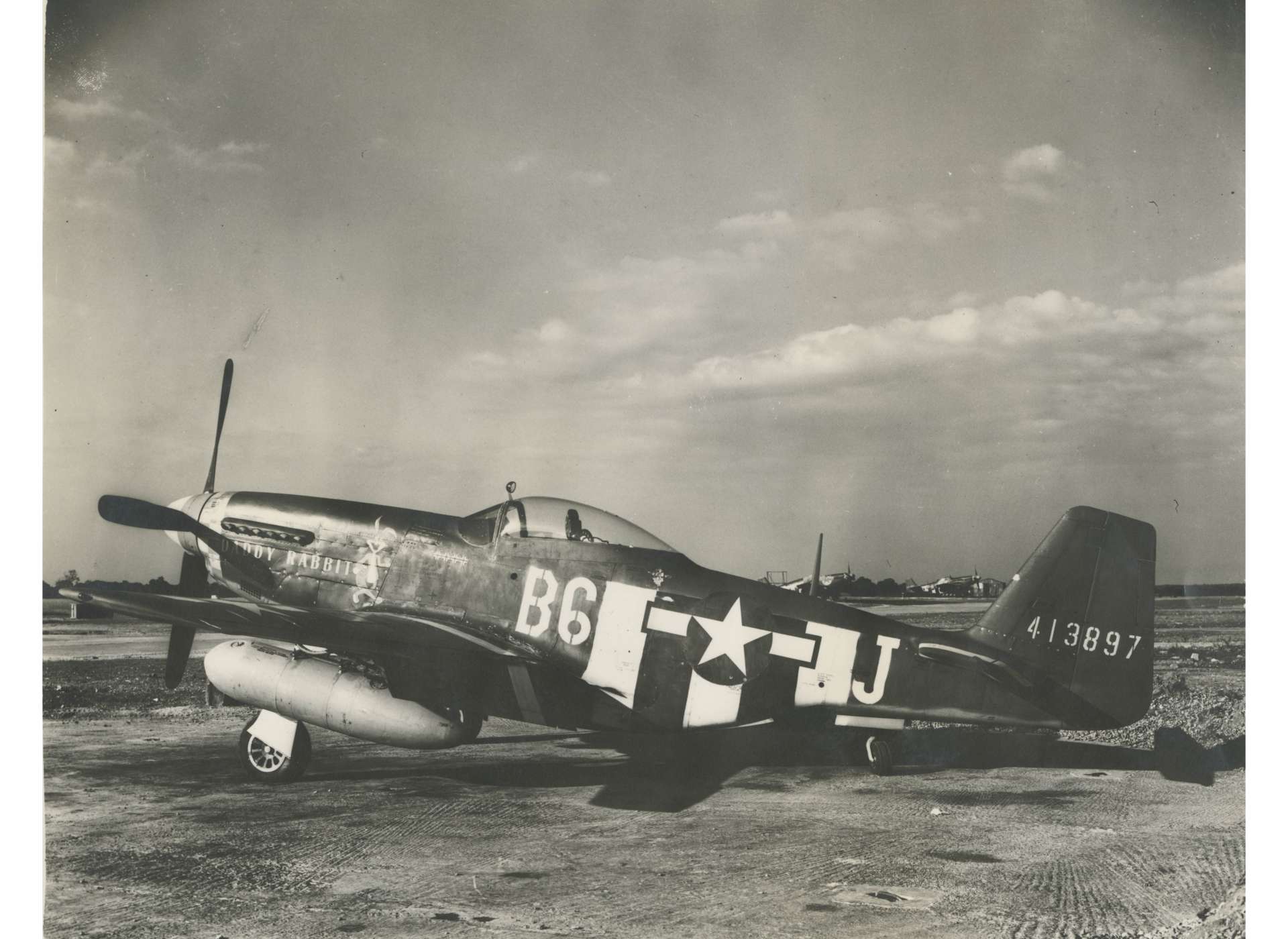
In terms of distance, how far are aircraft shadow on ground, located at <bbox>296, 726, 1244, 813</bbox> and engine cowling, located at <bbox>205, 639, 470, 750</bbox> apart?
1.83 ft

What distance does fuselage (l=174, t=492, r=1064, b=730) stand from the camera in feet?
17.5

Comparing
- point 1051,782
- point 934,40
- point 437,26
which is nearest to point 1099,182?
point 934,40

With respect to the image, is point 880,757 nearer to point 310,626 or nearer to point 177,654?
point 310,626

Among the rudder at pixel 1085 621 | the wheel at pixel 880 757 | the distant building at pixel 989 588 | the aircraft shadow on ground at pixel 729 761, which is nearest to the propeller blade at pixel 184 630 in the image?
the aircraft shadow on ground at pixel 729 761

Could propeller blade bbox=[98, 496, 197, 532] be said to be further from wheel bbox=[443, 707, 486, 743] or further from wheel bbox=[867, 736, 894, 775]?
wheel bbox=[867, 736, 894, 775]

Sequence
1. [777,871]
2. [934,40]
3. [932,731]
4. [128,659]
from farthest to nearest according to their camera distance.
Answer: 1. [128,659]
2. [932,731]
3. [934,40]
4. [777,871]

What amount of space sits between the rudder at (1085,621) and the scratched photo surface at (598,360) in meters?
0.02

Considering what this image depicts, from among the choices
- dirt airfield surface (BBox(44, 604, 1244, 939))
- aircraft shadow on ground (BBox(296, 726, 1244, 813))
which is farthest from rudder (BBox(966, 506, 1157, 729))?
aircraft shadow on ground (BBox(296, 726, 1244, 813))

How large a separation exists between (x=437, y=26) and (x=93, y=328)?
2.85 metres

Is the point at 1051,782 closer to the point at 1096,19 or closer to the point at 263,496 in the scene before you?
the point at 1096,19

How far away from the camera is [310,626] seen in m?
4.97

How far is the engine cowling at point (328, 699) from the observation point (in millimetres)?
5199

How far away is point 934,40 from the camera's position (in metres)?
5.47

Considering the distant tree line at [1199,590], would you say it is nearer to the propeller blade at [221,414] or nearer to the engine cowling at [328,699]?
the engine cowling at [328,699]
